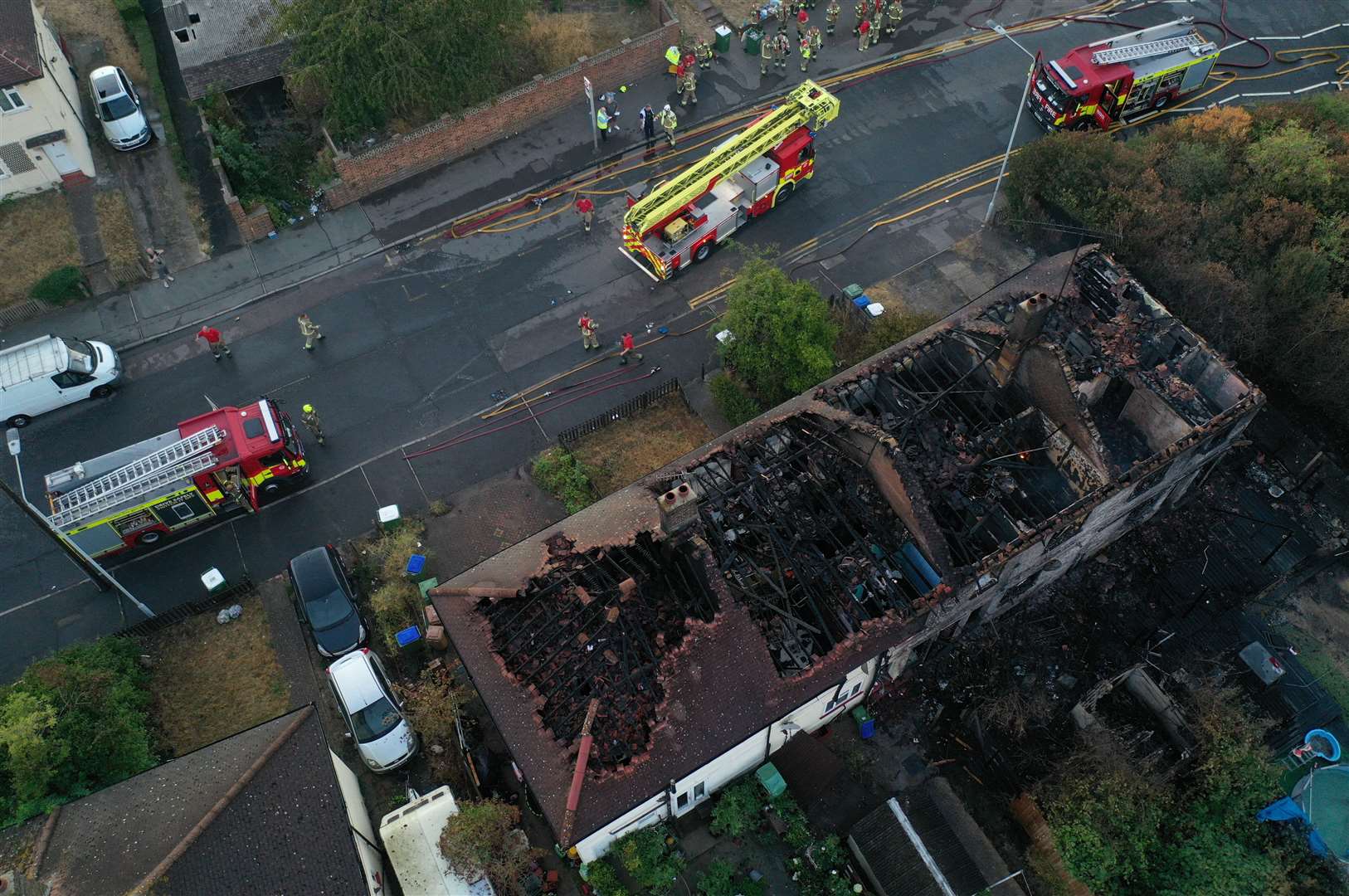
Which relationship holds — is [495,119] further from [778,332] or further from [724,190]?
[778,332]

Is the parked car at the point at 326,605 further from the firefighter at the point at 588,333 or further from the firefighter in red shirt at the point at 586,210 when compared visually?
the firefighter in red shirt at the point at 586,210

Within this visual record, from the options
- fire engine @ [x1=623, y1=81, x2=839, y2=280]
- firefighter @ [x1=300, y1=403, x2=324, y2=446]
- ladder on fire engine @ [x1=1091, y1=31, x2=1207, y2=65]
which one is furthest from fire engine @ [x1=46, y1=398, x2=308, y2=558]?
ladder on fire engine @ [x1=1091, y1=31, x2=1207, y2=65]

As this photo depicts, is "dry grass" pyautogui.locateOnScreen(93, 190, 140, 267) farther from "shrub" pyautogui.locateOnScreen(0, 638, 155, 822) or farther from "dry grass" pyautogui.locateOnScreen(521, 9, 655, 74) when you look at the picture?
"dry grass" pyautogui.locateOnScreen(521, 9, 655, 74)

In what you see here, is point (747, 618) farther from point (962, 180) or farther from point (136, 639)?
point (962, 180)

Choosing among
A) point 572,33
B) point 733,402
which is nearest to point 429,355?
point 733,402

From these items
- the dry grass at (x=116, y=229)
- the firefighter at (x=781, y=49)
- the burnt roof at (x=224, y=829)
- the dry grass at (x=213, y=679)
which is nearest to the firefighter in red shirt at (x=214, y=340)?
the dry grass at (x=116, y=229)

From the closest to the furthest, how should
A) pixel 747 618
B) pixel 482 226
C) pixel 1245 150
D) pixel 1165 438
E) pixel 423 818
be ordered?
pixel 747 618 → pixel 423 818 → pixel 1165 438 → pixel 1245 150 → pixel 482 226

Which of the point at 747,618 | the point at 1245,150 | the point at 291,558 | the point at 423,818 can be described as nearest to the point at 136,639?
the point at 291,558
